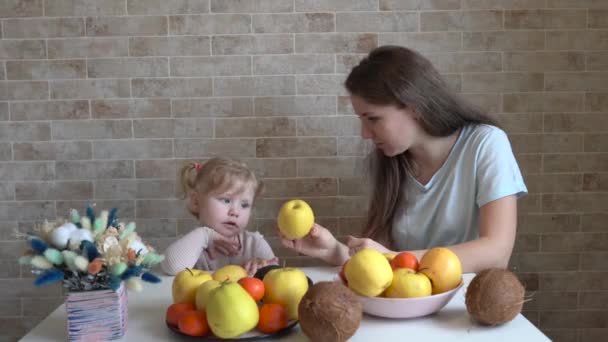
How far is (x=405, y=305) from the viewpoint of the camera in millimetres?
1214

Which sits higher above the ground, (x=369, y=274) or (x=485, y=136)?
(x=485, y=136)

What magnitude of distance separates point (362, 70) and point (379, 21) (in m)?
0.56

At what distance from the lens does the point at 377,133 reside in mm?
1894

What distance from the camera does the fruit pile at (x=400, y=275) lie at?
120 cm

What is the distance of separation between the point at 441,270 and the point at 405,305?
10 cm

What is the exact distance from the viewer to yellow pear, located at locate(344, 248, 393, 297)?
3.92 ft

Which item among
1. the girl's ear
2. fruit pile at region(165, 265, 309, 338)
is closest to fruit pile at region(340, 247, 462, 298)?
fruit pile at region(165, 265, 309, 338)

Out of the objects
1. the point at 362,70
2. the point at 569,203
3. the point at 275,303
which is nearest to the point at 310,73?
the point at 362,70

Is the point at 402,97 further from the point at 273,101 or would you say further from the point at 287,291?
the point at 287,291

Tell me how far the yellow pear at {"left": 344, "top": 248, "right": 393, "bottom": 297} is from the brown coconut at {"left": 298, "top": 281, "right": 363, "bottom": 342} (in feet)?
0.31

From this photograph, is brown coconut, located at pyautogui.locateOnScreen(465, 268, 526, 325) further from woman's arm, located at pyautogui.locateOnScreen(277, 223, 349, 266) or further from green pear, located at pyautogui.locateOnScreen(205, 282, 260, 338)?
woman's arm, located at pyautogui.locateOnScreen(277, 223, 349, 266)

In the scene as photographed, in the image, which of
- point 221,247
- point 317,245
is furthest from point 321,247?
point 221,247

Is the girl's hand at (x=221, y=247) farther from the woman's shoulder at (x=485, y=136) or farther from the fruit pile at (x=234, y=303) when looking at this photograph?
the woman's shoulder at (x=485, y=136)

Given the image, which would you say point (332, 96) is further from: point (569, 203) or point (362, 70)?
point (569, 203)
